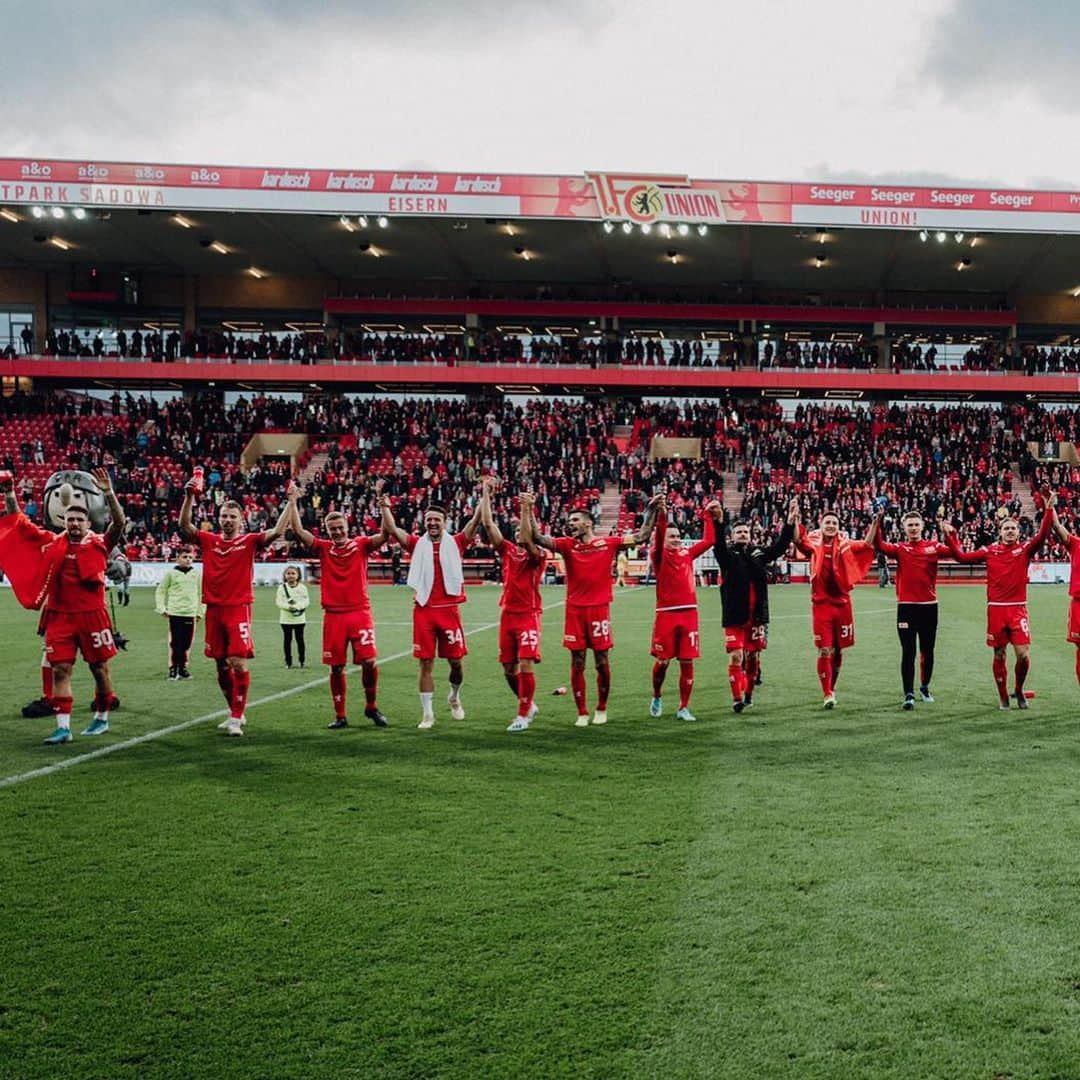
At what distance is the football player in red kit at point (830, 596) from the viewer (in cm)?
1097

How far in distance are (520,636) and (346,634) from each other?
5.44 feet

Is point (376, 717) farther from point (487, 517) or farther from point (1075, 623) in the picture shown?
point (1075, 623)

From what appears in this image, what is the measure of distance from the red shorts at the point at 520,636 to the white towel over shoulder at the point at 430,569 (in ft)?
1.90

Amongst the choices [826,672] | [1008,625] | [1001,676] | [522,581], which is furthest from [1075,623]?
[522,581]

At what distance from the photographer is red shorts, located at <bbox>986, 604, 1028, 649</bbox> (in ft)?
35.5

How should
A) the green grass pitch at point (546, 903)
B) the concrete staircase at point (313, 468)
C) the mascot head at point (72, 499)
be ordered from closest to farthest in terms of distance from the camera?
the green grass pitch at point (546, 903), the mascot head at point (72, 499), the concrete staircase at point (313, 468)

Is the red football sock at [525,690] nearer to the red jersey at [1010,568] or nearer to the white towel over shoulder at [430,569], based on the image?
the white towel over shoulder at [430,569]

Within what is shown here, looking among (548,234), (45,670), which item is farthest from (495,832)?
(548,234)

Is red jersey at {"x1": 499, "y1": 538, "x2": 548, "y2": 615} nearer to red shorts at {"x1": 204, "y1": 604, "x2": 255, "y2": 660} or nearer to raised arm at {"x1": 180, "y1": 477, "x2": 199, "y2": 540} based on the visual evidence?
red shorts at {"x1": 204, "y1": 604, "x2": 255, "y2": 660}

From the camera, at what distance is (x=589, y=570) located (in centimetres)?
1003

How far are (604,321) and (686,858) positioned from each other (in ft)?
147

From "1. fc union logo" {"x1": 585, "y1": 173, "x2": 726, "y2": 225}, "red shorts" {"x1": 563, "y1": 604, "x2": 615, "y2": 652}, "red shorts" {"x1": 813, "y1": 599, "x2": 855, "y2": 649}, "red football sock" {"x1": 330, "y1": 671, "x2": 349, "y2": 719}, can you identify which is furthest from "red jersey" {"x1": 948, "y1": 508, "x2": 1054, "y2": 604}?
"1. fc union logo" {"x1": 585, "y1": 173, "x2": 726, "y2": 225}

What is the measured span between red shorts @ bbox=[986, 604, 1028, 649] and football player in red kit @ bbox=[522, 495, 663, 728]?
13.2 ft

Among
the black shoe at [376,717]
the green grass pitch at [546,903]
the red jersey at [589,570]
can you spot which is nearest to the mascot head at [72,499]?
the green grass pitch at [546,903]
